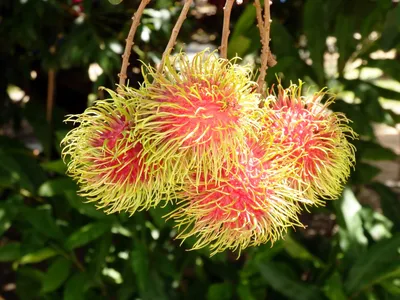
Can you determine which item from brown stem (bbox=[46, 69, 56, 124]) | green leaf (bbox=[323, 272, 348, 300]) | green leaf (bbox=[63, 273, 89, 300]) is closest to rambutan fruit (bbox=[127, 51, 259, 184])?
green leaf (bbox=[323, 272, 348, 300])

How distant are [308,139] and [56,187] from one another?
2.95ft

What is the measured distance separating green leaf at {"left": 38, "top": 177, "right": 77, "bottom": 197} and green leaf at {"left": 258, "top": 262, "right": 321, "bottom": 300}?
515mm

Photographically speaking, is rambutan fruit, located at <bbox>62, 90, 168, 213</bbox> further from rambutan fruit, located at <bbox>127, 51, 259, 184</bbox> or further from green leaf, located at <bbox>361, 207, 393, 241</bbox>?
green leaf, located at <bbox>361, 207, 393, 241</bbox>

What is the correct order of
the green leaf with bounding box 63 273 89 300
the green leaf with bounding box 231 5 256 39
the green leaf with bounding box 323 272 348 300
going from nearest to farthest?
the green leaf with bounding box 231 5 256 39 < the green leaf with bounding box 323 272 348 300 < the green leaf with bounding box 63 273 89 300

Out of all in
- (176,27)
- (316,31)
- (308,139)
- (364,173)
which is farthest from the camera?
(364,173)

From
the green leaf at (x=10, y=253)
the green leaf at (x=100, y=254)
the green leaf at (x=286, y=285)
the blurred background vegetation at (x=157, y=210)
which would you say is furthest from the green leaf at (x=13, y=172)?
the green leaf at (x=286, y=285)

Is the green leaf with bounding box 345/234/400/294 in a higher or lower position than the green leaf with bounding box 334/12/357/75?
lower

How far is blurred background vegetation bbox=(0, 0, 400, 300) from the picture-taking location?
138cm

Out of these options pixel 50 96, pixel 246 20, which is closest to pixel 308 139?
pixel 246 20

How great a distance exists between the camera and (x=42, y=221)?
151cm

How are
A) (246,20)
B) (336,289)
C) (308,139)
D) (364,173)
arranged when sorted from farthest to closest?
1. (364,173)
2. (336,289)
3. (246,20)
4. (308,139)

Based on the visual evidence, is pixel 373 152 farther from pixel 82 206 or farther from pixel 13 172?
pixel 13 172

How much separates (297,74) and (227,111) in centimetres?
86

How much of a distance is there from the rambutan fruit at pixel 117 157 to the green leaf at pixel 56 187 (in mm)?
793
